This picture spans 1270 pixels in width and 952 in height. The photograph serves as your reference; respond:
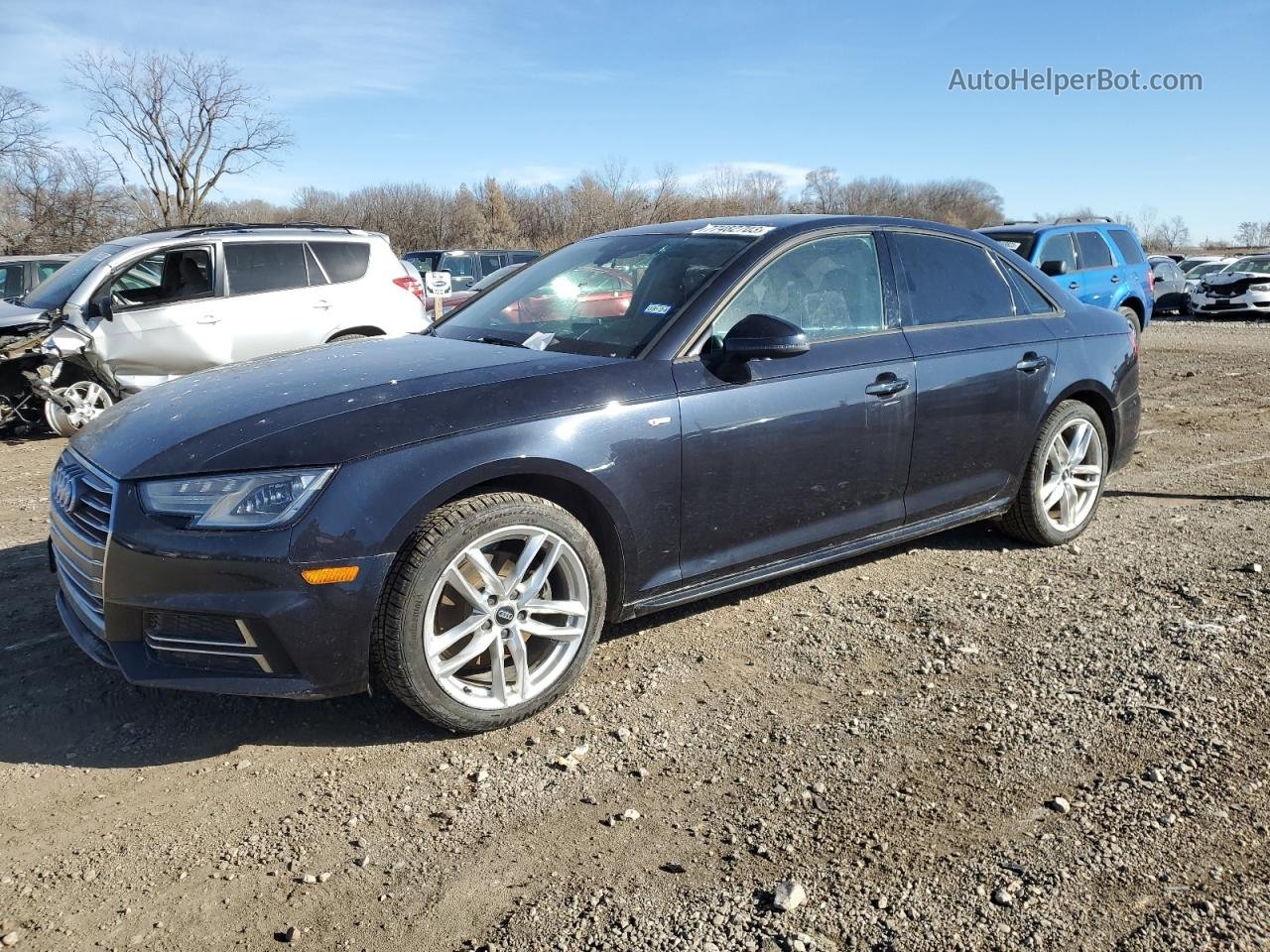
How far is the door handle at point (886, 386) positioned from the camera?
409 cm

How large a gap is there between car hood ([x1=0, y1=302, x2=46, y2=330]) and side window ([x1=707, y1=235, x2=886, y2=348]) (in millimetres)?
7359

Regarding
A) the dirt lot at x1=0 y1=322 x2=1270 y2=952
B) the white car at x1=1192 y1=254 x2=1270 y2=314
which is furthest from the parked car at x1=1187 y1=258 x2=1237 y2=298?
the dirt lot at x1=0 y1=322 x2=1270 y2=952

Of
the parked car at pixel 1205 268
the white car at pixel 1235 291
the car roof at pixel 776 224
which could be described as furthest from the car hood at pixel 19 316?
the parked car at pixel 1205 268

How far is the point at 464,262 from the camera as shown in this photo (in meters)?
20.7

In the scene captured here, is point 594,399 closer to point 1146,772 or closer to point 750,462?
point 750,462

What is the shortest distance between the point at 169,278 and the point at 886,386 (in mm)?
7273

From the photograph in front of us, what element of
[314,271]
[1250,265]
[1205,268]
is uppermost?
[1205,268]

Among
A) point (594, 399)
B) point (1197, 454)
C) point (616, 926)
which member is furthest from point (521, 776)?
point (1197, 454)

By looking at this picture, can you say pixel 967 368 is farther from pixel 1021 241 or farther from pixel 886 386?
pixel 1021 241

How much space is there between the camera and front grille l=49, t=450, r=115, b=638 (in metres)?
3.04

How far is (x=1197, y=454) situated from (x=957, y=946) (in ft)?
21.0

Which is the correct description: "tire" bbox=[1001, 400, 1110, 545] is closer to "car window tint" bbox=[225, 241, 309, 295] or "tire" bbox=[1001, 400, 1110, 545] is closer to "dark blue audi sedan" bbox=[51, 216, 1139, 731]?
"dark blue audi sedan" bbox=[51, 216, 1139, 731]

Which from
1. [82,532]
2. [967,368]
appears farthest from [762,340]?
[82,532]

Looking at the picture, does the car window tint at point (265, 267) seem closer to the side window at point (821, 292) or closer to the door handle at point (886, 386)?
the side window at point (821, 292)
